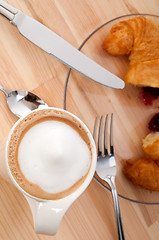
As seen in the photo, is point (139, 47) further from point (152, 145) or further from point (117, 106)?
point (152, 145)

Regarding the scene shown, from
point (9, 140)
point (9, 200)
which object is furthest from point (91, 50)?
point (9, 200)

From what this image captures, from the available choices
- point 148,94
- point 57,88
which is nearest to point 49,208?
point 57,88

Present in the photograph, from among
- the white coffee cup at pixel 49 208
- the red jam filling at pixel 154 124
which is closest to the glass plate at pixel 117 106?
the red jam filling at pixel 154 124

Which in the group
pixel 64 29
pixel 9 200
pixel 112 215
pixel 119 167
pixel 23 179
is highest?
pixel 64 29

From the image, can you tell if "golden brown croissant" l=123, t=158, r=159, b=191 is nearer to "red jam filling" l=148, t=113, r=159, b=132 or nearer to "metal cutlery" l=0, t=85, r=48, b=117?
"red jam filling" l=148, t=113, r=159, b=132

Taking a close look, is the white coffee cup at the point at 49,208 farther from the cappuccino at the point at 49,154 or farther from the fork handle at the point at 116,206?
the fork handle at the point at 116,206

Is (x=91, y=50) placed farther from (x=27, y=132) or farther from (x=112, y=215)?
(x=112, y=215)
